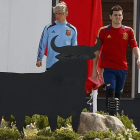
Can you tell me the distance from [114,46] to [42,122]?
1784 millimetres

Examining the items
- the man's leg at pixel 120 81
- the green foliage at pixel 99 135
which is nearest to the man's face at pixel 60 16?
the man's leg at pixel 120 81

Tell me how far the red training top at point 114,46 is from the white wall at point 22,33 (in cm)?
254

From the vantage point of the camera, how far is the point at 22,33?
10.8 meters

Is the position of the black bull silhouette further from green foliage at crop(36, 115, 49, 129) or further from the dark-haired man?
the dark-haired man

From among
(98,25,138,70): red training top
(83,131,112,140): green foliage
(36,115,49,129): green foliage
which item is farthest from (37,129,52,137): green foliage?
(98,25,138,70): red training top

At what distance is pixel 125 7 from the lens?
37.8ft

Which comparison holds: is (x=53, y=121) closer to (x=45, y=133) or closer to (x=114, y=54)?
(x=45, y=133)

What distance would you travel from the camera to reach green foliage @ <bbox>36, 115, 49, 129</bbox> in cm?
743

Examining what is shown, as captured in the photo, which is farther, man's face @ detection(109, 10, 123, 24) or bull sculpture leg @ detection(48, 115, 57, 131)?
man's face @ detection(109, 10, 123, 24)

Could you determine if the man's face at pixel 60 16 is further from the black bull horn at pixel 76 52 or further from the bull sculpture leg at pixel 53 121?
the bull sculpture leg at pixel 53 121

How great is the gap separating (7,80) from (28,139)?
0.84m

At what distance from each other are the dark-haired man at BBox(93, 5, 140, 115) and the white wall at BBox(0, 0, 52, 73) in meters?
2.51

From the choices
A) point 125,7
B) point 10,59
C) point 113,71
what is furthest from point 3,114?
point 125,7

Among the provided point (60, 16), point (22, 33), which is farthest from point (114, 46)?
point (22, 33)
